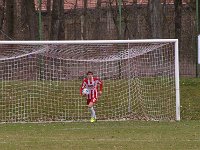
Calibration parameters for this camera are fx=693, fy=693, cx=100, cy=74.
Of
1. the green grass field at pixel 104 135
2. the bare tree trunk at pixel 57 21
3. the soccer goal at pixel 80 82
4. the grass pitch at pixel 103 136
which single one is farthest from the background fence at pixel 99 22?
the grass pitch at pixel 103 136

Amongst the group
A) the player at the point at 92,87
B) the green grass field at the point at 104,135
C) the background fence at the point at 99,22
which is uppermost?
the background fence at the point at 99,22

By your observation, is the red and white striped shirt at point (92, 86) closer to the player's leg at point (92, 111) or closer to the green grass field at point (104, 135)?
the player's leg at point (92, 111)

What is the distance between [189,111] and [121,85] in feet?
8.70

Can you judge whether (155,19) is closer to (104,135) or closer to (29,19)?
(29,19)

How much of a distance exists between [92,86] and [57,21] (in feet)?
28.9

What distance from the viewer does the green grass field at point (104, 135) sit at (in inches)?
581

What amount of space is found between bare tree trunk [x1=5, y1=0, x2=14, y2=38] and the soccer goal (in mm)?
6796

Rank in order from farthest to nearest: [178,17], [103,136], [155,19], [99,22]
A: [178,17], [99,22], [155,19], [103,136]

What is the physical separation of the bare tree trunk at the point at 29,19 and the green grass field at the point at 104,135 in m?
7.85

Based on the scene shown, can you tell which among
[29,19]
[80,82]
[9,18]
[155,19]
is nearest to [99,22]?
[155,19]

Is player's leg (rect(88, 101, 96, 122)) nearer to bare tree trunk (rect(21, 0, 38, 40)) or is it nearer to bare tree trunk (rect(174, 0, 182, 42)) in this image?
bare tree trunk (rect(21, 0, 38, 40))

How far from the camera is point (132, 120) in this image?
68.3 feet

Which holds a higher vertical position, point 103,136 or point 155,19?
point 155,19

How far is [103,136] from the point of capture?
16562 mm
